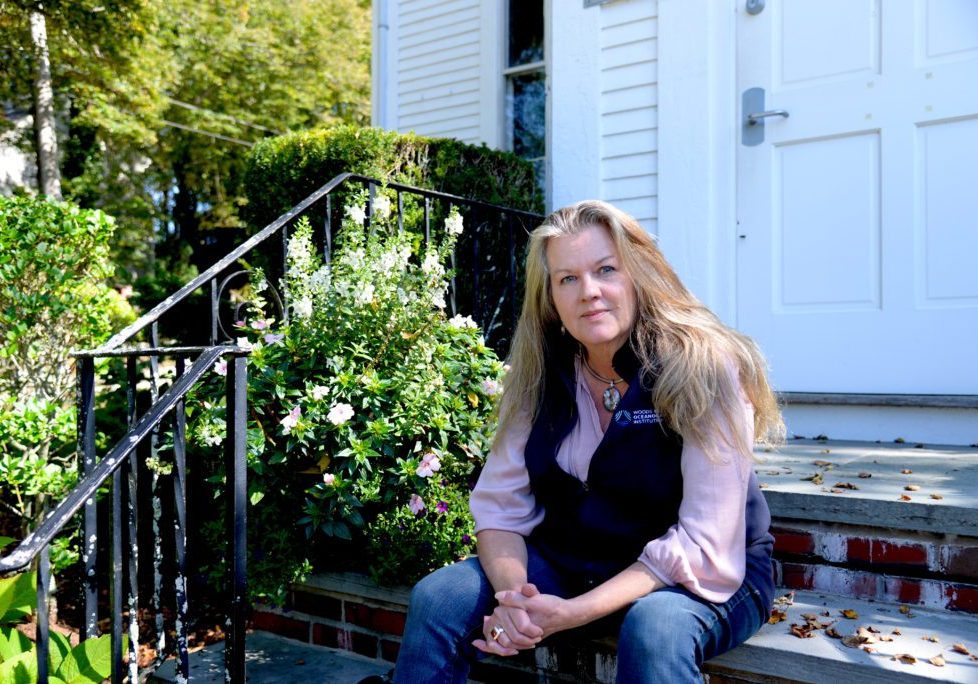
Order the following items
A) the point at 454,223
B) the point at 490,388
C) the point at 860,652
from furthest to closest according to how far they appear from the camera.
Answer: the point at 454,223, the point at 490,388, the point at 860,652

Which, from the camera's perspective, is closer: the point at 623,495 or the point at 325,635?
the point at 623,495

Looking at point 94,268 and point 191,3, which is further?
point 191,3

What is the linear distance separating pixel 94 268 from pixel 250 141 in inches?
451

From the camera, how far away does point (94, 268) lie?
360 cm

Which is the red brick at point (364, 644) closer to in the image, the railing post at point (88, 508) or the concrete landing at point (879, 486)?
the railing post at point (88, 508)

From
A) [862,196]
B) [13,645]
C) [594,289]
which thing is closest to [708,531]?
[594,289]

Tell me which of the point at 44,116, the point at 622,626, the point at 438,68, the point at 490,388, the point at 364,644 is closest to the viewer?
the point at 622,626

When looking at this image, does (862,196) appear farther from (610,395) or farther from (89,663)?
(89,663)

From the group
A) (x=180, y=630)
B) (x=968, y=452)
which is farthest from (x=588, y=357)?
(x=968, y=452)

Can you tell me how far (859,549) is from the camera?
78.2 inches

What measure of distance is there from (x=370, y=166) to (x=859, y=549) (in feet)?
8.43

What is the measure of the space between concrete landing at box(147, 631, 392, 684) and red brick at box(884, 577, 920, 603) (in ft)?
4.32

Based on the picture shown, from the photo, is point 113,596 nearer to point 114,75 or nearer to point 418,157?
point 418,157

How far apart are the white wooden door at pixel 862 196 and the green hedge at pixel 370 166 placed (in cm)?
127
